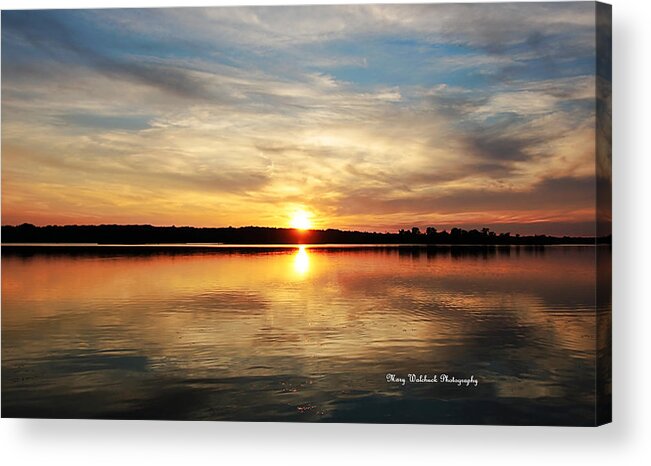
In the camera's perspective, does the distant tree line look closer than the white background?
No

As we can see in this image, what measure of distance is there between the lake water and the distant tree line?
8 cm

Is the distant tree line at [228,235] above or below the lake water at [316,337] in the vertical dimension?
above

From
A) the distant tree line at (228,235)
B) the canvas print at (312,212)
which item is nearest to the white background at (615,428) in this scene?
the canvas print at (312,212)

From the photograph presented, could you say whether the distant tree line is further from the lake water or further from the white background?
the white background

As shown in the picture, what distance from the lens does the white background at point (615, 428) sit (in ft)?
18.7

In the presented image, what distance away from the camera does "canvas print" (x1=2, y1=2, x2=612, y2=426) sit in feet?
18.7

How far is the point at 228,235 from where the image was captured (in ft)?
20.7

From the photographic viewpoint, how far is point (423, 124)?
19.4 feet

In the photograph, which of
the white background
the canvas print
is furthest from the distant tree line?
the white background

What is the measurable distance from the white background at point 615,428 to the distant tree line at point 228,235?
0.77m

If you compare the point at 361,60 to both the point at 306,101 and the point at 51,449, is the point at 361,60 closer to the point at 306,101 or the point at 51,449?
the point at 306,101

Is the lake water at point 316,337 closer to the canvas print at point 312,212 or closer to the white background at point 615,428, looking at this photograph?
the canvas print at point 312,212

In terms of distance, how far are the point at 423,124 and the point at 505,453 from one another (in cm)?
220

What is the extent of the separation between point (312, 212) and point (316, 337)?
2.85 feet
